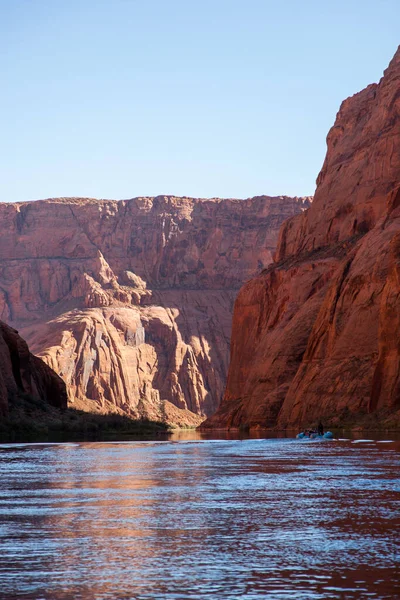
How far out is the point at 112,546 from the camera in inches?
714

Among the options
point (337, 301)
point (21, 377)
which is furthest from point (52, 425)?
point (337, 301)

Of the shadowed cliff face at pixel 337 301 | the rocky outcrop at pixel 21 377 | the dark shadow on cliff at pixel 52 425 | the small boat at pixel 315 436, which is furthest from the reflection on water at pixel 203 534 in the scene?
the rocky outcrop at pixel 21 377

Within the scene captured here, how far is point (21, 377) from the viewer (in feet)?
331

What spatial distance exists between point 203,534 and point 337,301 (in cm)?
7043

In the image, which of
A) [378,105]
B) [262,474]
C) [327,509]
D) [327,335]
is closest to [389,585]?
[327,509]

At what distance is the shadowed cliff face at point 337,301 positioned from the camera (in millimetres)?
78500

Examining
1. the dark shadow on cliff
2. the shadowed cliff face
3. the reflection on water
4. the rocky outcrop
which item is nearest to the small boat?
the shadowed cliff face

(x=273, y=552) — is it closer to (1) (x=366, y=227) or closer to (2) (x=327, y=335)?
(2) (x=327, y=335)

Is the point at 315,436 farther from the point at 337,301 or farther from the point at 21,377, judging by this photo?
the point at 21,377

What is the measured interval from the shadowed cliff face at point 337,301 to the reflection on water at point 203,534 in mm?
41455

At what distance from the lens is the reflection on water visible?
14.6 metres

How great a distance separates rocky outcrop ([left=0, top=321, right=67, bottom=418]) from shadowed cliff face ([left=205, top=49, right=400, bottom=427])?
730 inches

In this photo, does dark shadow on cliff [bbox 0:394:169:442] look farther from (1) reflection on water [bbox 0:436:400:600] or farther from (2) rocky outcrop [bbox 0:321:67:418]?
(1) reflection on water [bbox 0:436:400:600]

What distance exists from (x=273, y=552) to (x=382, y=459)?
74.4 ft
